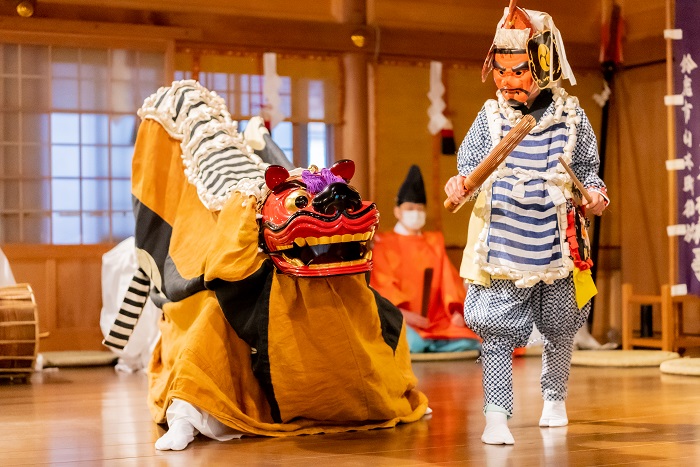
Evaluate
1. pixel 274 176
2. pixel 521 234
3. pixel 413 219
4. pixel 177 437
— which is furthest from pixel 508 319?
pixel 413 219

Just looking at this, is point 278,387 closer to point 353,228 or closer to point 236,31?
point 353,228

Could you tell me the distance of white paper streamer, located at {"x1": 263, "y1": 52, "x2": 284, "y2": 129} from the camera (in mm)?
7012

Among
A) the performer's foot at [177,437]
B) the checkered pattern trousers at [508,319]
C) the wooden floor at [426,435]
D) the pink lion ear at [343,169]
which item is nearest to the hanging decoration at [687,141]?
the wooden floor at [426,435]

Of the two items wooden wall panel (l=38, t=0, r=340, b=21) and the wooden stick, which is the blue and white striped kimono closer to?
the wooden stick

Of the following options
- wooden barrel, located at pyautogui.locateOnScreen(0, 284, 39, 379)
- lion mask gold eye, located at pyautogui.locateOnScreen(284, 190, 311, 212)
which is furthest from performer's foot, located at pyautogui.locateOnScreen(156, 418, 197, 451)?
wooden barrel, located at pyautogui.locateOnScreen(0, 284, 39, 379)

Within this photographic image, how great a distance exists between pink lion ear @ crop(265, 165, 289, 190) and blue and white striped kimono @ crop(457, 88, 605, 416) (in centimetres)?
59

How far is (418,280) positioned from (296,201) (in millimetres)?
3649

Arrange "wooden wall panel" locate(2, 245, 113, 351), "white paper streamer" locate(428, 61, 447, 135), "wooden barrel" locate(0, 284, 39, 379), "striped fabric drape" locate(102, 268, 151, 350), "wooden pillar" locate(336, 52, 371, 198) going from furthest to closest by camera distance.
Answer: "white paper streamer" locate(428, 61, 447, 135) → "wooden pillar" locate(336, 52, 371, 198) → "wooden wall panel" locate(2, 245, 113, 351) → "wooden barrel" locate(0, 284, 39, 379) → "striped fabric drape" locate(102, 268, 151, 350)

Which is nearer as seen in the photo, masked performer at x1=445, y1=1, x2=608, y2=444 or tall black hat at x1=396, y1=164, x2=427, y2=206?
masked performer at x1=445, y1=1, x2=608, y2=444

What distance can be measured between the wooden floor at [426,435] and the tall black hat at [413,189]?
2.18 m

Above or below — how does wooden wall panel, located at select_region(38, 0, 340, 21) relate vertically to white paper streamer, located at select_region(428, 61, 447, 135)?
above

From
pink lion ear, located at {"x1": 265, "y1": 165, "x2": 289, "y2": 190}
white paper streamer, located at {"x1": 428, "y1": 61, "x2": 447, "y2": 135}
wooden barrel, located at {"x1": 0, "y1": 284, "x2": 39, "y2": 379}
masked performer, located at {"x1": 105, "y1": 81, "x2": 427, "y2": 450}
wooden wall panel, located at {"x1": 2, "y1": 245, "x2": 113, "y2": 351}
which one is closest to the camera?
masked performer, located at {"x1": 105, "y1": 81, "x2": 427, "y2": 450}

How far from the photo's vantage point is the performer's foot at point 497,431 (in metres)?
3.10

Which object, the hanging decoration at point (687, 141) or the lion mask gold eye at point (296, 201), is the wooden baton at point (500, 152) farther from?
the hanging decoration at point (687, 141)
